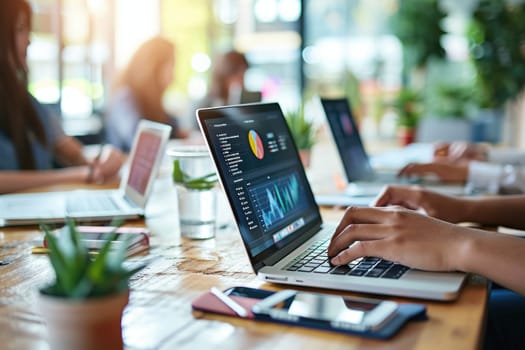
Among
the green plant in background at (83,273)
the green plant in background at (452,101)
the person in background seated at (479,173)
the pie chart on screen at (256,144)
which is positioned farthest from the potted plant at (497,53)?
the green plant in background at (83,273)

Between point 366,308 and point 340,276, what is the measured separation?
0.44 ft

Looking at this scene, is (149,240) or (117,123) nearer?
(149,240)

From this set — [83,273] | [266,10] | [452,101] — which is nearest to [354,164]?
[83,273]

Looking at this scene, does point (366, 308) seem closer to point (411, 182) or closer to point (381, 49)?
point (411, 182)

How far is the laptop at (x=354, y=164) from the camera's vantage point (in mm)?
2041

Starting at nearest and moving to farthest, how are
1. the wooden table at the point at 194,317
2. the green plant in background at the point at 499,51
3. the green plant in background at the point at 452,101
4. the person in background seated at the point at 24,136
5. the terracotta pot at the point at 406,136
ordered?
the wooden table at the point at 194,317 < the person in background seated at the point at 24,136 < the terracotta pot at the point at 406,136 < the green plant in background at the point at 452,101 < the green plant in background at the point at 499,51

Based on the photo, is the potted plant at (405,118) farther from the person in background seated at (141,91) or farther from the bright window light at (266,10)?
the bright window light at (266,10)

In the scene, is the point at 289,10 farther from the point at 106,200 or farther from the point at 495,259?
the point at 495,259

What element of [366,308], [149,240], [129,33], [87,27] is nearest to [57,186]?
[149,240]

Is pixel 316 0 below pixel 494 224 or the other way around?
the other way around

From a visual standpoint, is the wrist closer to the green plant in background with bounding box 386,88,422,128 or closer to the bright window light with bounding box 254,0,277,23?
the green plant in background with bounding box 386,88,422,128

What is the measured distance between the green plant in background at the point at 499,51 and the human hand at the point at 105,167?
12.5ft

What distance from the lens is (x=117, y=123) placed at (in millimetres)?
3656

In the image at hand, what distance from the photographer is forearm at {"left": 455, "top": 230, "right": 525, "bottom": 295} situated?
100 centimetres
